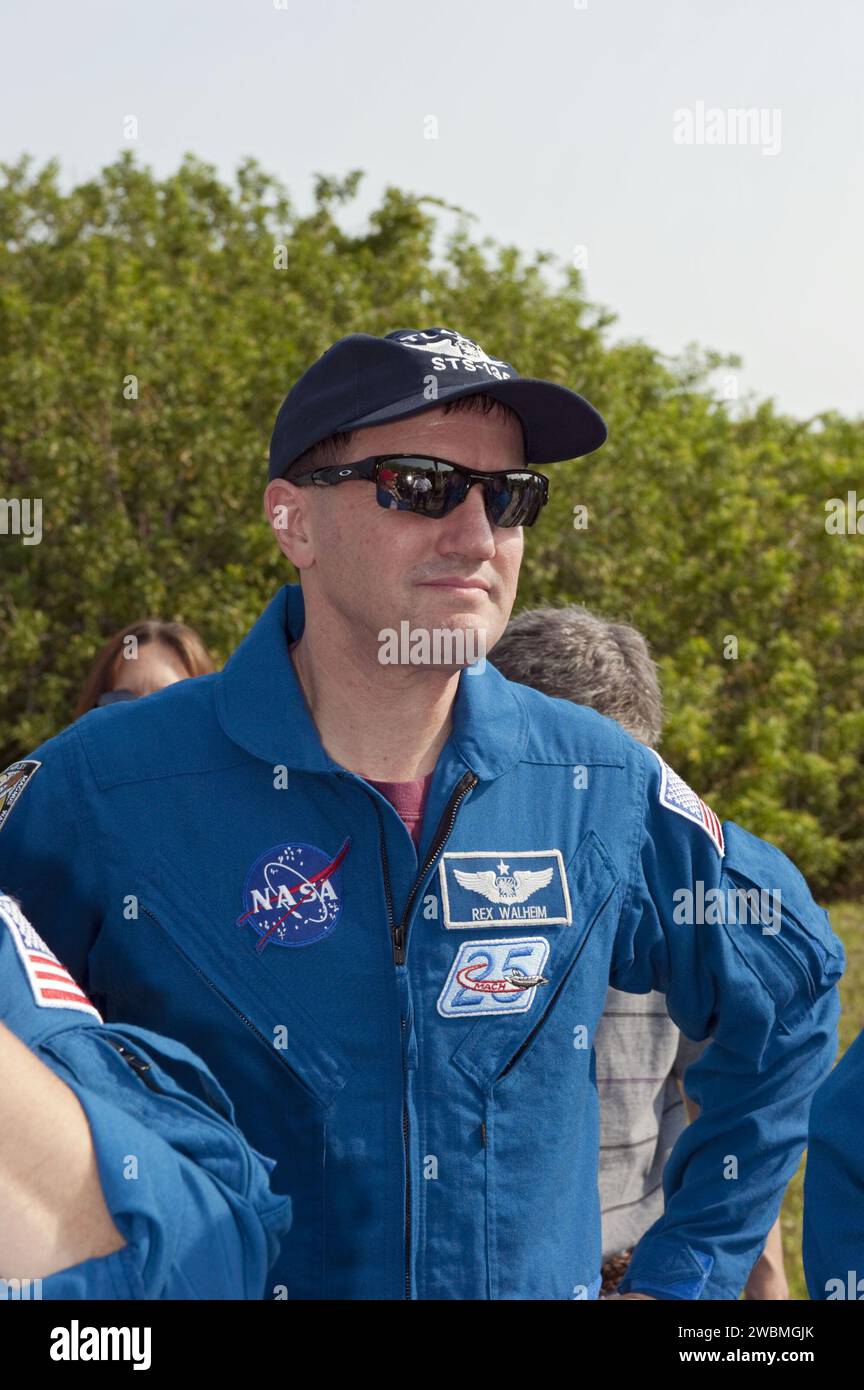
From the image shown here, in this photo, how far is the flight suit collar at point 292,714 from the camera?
7.38ft

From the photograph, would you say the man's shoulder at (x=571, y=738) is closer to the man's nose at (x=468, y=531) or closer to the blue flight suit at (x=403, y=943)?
the blue flight suit at (x=403, y=943)

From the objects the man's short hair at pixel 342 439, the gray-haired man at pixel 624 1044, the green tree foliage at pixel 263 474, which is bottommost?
the gray-haired man at pixel 624 1044

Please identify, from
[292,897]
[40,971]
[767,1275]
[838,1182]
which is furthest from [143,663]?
[838,1182]

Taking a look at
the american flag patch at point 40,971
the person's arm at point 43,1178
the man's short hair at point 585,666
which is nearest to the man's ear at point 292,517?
the man's short hair at point 585,666

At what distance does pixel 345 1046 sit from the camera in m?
2.14

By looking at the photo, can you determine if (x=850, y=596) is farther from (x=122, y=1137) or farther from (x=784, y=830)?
(x=122, y=1137)

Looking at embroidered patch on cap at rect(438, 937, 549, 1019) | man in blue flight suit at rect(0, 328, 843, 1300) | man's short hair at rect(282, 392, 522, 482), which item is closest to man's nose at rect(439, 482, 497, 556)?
man in blue flight suit at rect(0, 328, 843, 1300)

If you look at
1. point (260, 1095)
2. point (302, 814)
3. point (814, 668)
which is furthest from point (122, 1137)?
point (814, 668)

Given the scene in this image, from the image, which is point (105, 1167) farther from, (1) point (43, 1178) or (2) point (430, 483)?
(2) point (430, 483)

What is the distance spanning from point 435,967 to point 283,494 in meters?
0.81

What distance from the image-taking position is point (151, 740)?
2273mm

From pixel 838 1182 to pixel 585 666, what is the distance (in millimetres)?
1555

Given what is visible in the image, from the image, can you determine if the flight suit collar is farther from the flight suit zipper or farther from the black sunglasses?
the black sunglasses

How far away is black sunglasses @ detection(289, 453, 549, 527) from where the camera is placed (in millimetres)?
2297
